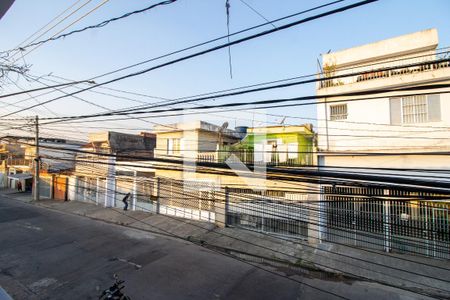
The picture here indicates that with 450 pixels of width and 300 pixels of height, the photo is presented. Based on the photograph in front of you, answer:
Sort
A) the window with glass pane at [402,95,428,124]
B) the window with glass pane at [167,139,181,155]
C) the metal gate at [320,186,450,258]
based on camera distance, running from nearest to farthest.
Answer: the metal gate at [320,186,450,258] → the window with glass pane at [402,95,428,124] → the window with glass pane at [167,139,181,155]

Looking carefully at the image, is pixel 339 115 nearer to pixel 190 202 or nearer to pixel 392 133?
pixel 392 133

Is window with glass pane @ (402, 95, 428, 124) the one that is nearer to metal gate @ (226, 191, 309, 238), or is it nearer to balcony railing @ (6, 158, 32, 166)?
metal gate @ (226, 191, 309, 238)

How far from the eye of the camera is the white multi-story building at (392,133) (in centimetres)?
936

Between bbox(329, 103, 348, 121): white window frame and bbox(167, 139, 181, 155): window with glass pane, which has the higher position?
bbox(329, 103, 348, 121): white window frame

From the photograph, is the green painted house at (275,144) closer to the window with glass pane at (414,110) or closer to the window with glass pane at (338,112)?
the window with glass pane at (338,112)

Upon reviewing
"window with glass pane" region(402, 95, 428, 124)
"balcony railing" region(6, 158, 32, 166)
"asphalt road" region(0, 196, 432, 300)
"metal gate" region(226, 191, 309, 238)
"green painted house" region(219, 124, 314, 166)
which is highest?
"window with glass pane" region(402, 95, 428, 124)

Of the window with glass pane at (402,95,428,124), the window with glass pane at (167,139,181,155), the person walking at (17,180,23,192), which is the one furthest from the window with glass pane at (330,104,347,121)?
the person walking at (17,180,23,192)

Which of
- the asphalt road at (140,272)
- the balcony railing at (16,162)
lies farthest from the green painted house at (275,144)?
the balcony railing at (16,162)

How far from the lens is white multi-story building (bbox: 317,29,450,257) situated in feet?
30.7

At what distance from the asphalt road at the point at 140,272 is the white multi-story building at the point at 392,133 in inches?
111

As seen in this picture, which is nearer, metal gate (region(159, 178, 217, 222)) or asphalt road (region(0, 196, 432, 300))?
asphalt road (region(0, 196, 432, 300))

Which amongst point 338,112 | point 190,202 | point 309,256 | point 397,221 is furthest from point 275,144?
point 397,221

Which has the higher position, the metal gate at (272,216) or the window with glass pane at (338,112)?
the window with glass pane at (338,112)

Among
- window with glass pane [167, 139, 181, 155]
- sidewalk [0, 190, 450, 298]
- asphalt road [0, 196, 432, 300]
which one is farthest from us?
Answer: window with glass pane [167, 139, 181, 155]
